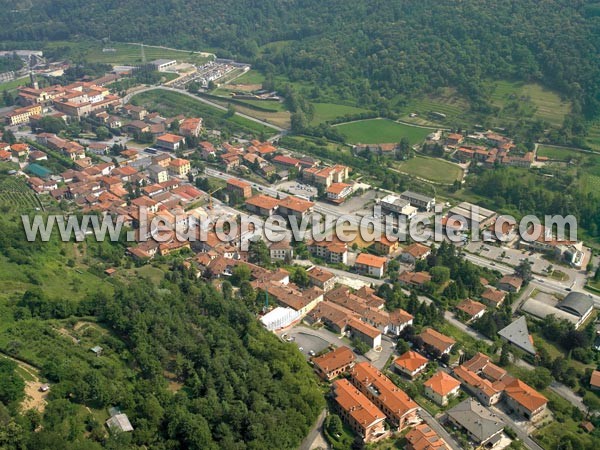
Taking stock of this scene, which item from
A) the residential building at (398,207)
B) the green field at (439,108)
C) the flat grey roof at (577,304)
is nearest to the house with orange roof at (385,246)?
the residential building at (398,207)

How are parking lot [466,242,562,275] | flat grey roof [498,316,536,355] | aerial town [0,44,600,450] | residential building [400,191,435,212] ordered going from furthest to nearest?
residential building [400,191,435,212] < parking lot [466,242,562,275] < flat grey roof [498,316,536,355] < aerial town [0,44,600,450]

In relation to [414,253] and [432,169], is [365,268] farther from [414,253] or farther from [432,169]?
[432,169]

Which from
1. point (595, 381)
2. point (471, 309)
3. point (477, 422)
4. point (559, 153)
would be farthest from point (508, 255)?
point (559, 153)

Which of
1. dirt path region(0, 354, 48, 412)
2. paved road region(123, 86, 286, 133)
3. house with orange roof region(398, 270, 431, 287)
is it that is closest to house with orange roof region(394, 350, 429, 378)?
house with orange roof region(398, 270, 431, 287)

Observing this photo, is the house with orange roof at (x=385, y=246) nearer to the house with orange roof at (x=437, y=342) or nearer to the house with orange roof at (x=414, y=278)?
the house with orange roof at (x=414, y=278)

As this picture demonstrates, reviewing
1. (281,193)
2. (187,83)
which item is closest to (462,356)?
(281,193)

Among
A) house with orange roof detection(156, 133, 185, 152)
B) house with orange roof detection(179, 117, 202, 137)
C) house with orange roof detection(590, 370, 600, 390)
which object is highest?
house with orange roof detection(179, 117, 202, 137)

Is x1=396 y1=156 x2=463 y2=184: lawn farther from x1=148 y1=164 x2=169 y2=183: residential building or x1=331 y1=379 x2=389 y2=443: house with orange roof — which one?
x1=331 y1=379 x2=389 y2=443: house with orange roof
